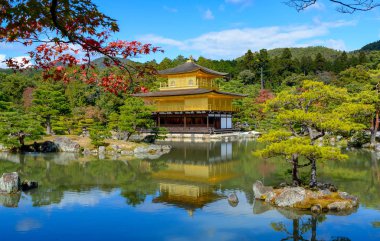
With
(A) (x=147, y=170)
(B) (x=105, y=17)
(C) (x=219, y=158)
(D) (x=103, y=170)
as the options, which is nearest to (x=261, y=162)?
(C) (x=219, y=158)

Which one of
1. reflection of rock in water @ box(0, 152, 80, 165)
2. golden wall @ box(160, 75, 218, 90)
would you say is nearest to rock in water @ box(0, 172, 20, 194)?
reflection of rock in water @ box(0, 152, 80, 165)

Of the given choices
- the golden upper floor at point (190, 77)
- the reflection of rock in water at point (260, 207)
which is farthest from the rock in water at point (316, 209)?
the golden upper floor at point (190, 77)

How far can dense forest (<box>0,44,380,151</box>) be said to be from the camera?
2216 cm

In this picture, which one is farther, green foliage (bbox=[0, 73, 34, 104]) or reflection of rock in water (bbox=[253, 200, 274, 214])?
green foliage (bbox=[0, 73, 34, 104])

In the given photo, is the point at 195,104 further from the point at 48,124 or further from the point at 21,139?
the point at 21,139

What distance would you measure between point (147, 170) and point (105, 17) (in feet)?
37.8

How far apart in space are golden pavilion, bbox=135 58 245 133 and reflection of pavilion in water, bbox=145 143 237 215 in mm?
12999

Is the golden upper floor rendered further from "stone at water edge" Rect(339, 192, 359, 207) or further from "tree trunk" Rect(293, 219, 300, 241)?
"tree trunk" Rect(293, 219, 300, 241)

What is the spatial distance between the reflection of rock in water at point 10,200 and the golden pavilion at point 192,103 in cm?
2371

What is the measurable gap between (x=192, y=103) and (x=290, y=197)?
27.0 meters

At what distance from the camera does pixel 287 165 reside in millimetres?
16797

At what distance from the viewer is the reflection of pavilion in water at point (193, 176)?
35.7 ft

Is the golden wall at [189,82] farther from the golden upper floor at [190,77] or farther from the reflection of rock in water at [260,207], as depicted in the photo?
the reflection of rock in water at [260,207]

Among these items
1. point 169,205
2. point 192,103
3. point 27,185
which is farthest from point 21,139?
point 192,103
